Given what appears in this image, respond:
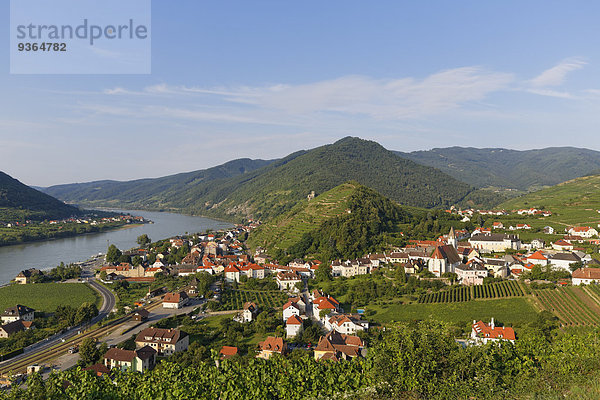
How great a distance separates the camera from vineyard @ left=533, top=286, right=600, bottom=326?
28953 mm

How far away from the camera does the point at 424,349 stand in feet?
41.7

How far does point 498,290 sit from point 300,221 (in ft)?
135

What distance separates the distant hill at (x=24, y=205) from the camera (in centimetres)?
10706

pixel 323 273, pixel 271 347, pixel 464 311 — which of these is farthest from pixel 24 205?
pixel 464 311

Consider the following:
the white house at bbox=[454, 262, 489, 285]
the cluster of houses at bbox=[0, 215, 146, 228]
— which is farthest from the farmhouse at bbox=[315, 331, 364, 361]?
the cluster of houses at bbox=[0, 215, 146, 228]

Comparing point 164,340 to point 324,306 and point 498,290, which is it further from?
point 498,290

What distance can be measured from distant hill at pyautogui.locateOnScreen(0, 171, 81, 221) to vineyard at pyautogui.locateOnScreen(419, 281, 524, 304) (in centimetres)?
10928

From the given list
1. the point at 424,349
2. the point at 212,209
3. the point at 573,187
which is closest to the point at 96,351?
the point at 424,349

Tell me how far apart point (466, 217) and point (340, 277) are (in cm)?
3804

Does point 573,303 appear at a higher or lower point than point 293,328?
higher

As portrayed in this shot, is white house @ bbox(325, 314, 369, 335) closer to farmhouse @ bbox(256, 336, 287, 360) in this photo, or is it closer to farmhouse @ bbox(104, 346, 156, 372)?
farmhouse @ bbox(256, 336, 287, 360)

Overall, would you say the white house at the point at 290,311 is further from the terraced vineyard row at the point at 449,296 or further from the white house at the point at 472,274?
the white house at the point at 472,274

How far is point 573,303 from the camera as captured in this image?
32219 mm

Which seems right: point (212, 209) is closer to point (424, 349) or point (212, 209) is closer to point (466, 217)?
point (466, 217)
